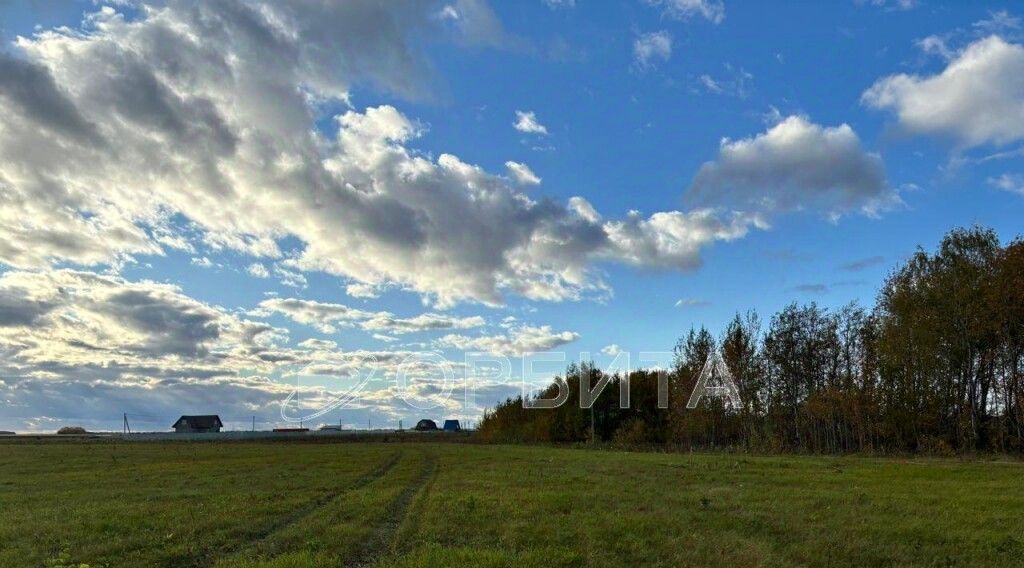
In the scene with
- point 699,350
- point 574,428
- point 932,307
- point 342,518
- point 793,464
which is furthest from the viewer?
point 574,428

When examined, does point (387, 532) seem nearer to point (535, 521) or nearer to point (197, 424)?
point (535, 521)

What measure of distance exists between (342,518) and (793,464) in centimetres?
2804

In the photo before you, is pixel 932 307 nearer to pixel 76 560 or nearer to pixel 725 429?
pixel 725 429

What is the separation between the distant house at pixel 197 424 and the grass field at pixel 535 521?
16932 centimetres

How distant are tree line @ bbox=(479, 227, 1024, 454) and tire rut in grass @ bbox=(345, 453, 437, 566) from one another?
41.5 metres

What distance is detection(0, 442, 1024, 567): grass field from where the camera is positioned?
13352 millimetres

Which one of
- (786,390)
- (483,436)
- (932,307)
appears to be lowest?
(483,436)

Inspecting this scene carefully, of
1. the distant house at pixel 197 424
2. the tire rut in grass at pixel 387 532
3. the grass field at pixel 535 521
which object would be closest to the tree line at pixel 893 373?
the grass field at pixel 535 521

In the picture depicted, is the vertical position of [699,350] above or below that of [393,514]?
above

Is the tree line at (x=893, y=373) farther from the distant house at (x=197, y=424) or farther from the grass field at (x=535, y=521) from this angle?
the distant house at (x=197, y=424)

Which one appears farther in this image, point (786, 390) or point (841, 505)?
point (786, 390)

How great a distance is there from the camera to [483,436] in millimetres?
121062

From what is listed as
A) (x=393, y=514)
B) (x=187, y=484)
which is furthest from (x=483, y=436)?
(x=393, y=514)

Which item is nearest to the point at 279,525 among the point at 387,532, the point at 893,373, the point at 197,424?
the point at 387,532
